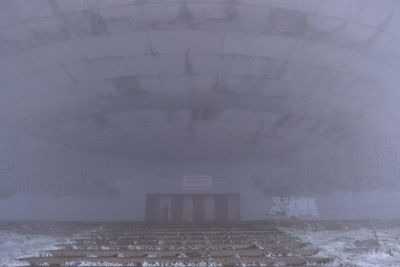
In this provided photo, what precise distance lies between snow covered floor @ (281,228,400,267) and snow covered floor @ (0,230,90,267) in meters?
6.56

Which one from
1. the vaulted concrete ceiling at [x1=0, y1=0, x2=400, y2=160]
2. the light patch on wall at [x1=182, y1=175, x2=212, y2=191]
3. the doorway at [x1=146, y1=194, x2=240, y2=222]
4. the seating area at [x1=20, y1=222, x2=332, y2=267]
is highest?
the vaulted concrete ceiling at [x1=0, y1=0, x2=400, y2=160]

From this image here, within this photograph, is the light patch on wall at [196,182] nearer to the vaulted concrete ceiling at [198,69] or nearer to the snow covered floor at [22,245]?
the vaulted concrete ceiling at [198,69]

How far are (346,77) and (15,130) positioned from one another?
14.7 meters

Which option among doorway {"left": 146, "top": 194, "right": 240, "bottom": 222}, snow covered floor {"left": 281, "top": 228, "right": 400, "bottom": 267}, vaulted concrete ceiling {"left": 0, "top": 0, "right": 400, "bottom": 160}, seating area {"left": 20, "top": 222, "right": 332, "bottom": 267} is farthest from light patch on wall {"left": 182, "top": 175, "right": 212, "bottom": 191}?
seating area {"left": 20, "top": 222, "right": 332, "bottom": 267}

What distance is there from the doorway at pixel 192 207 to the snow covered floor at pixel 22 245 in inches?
345

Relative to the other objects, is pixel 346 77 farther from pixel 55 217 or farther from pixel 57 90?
pixel 55 217

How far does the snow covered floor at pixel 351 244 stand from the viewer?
5.86m

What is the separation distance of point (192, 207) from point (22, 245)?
1111 cm

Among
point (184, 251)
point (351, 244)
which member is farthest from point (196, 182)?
point (184, 251)

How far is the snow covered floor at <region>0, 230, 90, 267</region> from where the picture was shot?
6.09m

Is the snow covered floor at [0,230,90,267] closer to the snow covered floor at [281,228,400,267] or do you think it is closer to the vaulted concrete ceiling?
the vaulted concrete ceiling

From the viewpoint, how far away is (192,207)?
1748 centimetres

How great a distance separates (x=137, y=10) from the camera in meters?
7.39

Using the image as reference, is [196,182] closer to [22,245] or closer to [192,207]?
[192,207]
